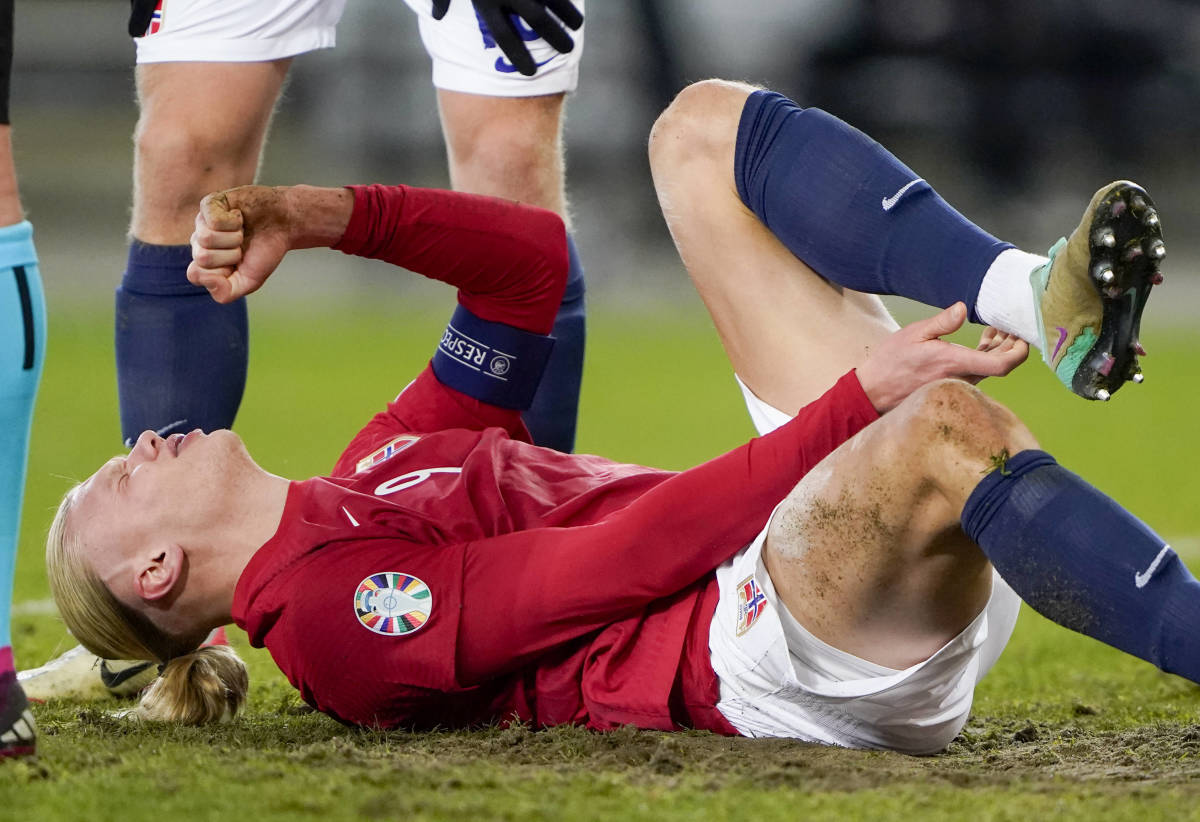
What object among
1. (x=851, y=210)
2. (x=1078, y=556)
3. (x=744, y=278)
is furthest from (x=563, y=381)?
(x=1078, y=556)

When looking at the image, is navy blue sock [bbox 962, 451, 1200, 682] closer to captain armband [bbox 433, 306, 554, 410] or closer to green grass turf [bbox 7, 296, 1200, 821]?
green grass turf [bbox 7, 296, 1200, 821]

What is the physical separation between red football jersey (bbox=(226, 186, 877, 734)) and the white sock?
0.22 metres

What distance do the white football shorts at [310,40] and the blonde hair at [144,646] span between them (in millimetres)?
822

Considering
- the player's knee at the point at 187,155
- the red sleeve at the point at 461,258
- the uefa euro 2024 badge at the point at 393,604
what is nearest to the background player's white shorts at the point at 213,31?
the player's knee at the point at 187,155

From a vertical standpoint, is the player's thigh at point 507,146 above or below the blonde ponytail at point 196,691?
above

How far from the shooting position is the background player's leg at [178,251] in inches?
100

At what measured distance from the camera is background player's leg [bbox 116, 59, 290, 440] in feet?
8.36

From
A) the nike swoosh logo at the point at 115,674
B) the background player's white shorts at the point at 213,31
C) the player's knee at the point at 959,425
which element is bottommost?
the nike swoosh logo at the point at 115,674

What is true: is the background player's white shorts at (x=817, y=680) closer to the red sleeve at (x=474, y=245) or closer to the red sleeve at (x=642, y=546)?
the red sleeve at (x=642, y=546)

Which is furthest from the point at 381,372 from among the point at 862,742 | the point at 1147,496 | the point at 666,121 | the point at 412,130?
the point at 862,742

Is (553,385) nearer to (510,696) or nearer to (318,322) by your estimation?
(510,696)

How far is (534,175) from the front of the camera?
2.84 m

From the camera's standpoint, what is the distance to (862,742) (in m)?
1.99

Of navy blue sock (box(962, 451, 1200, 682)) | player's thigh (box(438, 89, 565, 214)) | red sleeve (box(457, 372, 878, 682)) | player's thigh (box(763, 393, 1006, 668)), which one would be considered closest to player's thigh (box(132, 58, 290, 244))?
player's thigh (box(438, 89, 565, 214))
